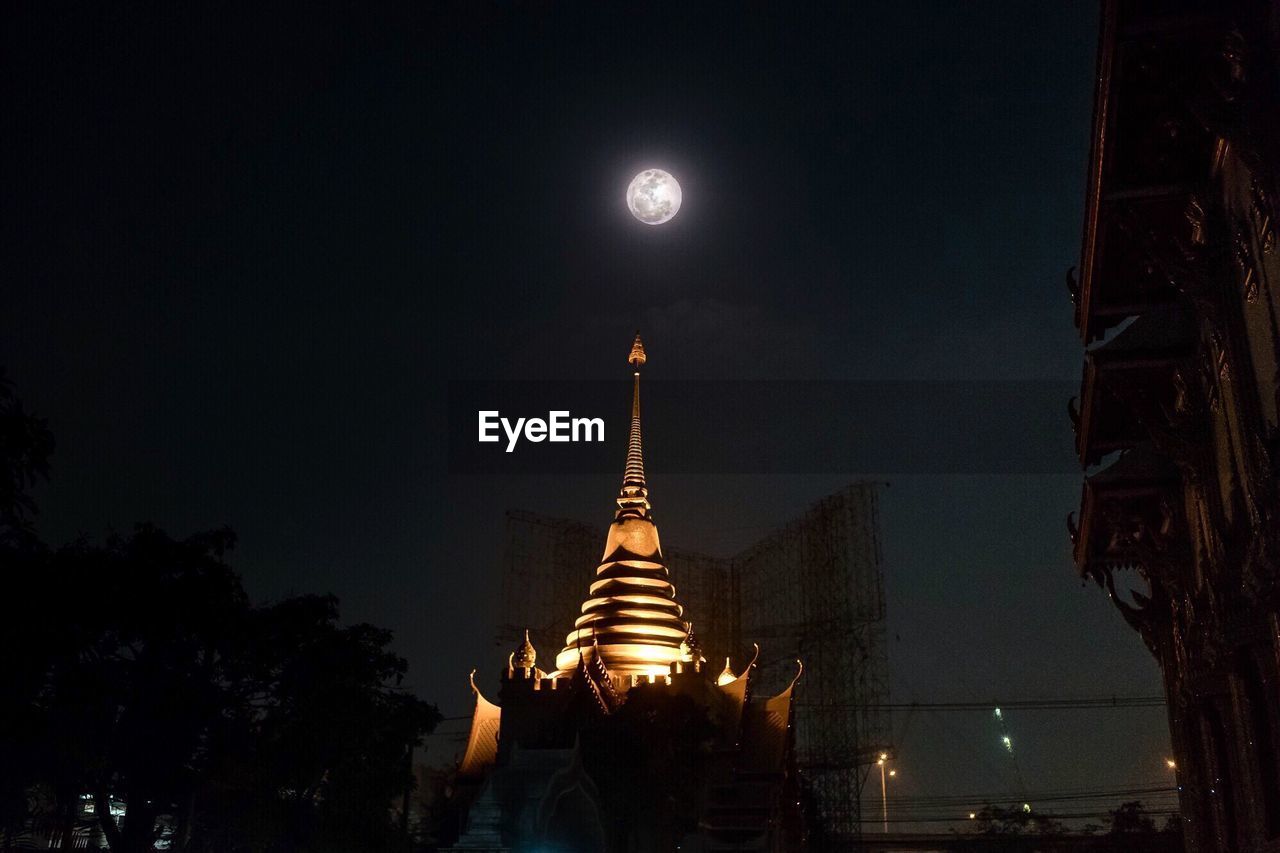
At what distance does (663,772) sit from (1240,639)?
66.4 ft

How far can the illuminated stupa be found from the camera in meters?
35.7

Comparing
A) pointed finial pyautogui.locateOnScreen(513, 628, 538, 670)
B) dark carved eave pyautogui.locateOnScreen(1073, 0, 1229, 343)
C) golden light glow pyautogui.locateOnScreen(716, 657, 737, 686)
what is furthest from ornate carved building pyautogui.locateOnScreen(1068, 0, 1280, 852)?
pointed finial pyautogui.locateOnScreen(513, 628, 538, 670)

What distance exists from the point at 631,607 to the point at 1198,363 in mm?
27143

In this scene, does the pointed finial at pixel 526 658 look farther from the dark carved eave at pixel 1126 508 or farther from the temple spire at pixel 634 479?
the dark carved eave at pixel 1126 508

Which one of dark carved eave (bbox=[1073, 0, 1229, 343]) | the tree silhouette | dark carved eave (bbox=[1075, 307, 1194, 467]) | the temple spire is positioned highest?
the temple spire

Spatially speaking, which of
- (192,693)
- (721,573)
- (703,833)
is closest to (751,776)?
(703,833)

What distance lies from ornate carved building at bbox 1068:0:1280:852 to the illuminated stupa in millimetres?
21119

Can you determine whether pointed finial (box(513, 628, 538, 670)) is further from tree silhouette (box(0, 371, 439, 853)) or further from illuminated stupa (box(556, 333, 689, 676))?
tree silhouette (box(0, 371, 439, 853))

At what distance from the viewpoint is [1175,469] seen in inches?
497

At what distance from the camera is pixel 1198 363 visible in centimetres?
1112

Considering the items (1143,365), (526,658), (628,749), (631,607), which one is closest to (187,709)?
(628,749)

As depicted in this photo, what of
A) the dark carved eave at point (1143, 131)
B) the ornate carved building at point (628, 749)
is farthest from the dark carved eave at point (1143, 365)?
the ornate carved building at point (628, 749)

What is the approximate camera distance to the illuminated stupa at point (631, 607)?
35688mm

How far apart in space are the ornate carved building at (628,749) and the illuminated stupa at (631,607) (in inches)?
2.0
